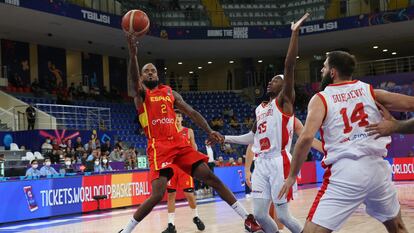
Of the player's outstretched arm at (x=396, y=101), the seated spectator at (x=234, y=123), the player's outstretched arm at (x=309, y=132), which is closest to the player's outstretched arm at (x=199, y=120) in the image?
the player's outstretched arm at (x=309, y=132)

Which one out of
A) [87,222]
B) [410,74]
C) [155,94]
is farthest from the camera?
[410,74]

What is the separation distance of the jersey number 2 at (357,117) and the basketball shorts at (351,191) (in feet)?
0.82

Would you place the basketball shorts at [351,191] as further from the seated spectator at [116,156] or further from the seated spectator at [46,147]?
the seated spectator at [46,147]

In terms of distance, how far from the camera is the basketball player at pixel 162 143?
6.84 metres

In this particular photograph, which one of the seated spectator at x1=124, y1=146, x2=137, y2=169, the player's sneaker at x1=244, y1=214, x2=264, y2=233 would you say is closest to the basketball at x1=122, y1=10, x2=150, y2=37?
the player's sneaker at x1=244, y1=214, x2=264, y2=233

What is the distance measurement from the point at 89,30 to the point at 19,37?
3.88 metres

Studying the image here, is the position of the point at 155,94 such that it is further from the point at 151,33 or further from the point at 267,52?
the point at 267,52

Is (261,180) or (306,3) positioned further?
(306,3)

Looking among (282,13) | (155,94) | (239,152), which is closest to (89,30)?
(239,152)

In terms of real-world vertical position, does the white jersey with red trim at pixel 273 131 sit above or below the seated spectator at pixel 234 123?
below

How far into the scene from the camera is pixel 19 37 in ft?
93.5

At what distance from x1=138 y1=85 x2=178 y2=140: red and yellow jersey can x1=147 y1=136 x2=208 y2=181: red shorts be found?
9 cm

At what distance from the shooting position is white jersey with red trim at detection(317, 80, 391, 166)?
4359 mm

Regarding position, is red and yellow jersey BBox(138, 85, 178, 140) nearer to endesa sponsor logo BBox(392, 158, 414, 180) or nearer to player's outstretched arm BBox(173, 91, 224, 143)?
player's outstretched arm BBox(173, 91, 224, 143)
